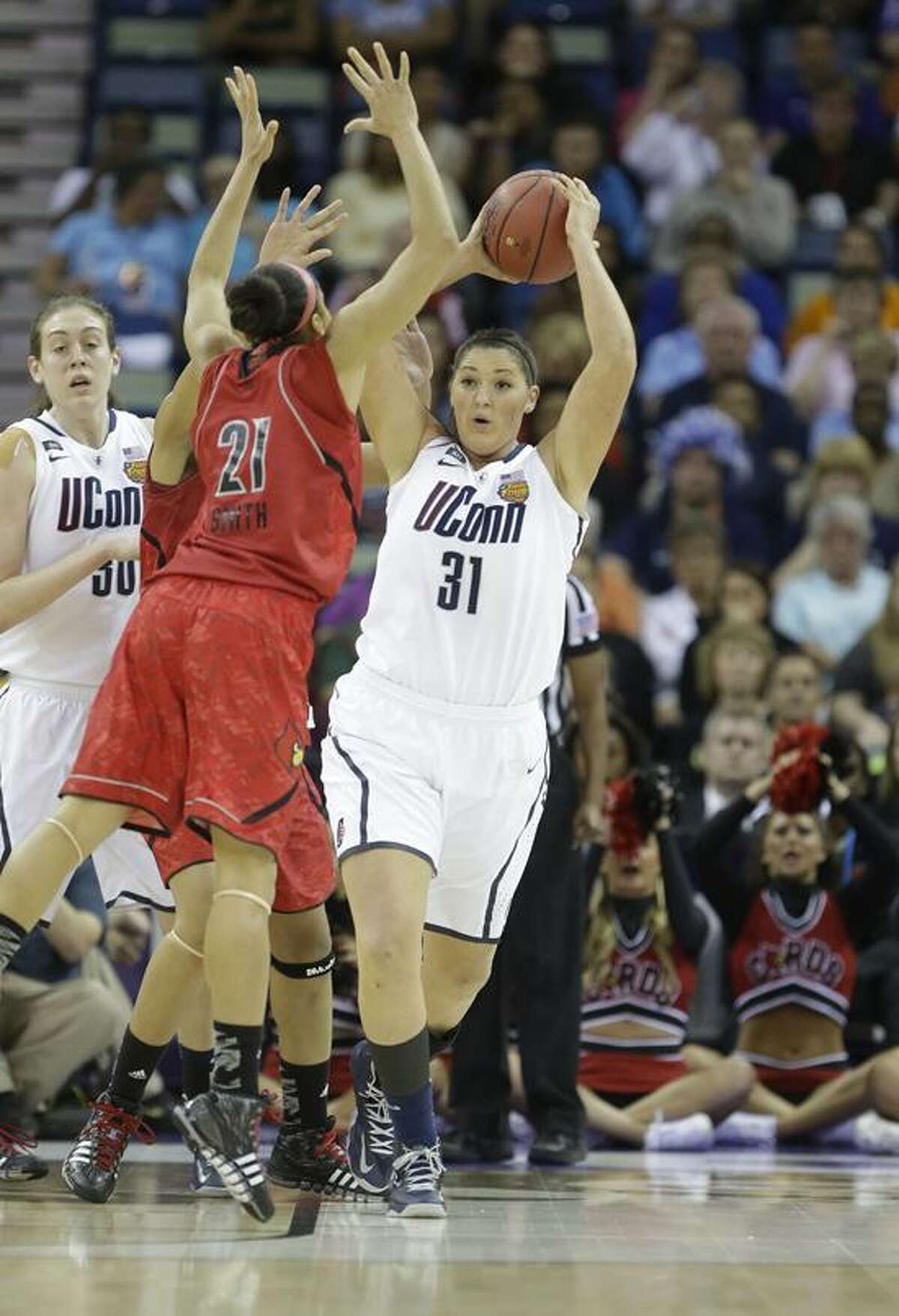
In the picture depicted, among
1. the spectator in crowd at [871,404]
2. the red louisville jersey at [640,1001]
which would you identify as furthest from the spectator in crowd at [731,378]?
the red louisville jersey at [640,1001]

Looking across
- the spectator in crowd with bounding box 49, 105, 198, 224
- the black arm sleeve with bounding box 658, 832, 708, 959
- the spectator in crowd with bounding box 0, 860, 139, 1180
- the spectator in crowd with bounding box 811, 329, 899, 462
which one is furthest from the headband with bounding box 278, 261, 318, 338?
the spectator in crowd with bounding box 49, 105, 198, 224

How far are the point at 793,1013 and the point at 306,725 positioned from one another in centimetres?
321

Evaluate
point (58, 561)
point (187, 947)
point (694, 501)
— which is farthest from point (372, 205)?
point (187, 947)

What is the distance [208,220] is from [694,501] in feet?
11.2

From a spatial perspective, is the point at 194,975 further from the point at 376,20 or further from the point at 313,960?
the point at 376,20

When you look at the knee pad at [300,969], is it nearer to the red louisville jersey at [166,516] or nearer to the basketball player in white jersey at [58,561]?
the basketball player in white jersey at [58,561]

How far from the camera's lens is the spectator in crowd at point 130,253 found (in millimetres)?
12516

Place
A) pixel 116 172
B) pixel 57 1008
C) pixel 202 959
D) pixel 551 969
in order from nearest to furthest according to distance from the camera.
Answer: pixel 202 959 < pixel 551 969 < pixel 57 1008 < pixel 116 172

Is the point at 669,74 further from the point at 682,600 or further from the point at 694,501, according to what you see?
the point at 682,600

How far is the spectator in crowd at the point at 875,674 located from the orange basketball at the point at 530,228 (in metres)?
3.89

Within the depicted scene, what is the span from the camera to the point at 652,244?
533 inches

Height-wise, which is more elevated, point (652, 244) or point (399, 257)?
point (652, 244)

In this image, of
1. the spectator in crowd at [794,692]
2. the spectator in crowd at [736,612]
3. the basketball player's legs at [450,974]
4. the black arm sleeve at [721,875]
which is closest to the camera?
the basketball player's legs at [450,974]

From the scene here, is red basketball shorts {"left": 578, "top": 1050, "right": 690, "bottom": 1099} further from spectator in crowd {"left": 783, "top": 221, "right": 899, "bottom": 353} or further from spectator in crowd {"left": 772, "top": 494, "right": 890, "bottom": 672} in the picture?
spectator in crowd {"left": 783, "top": 221, "right": 899, "bottom": 353}
